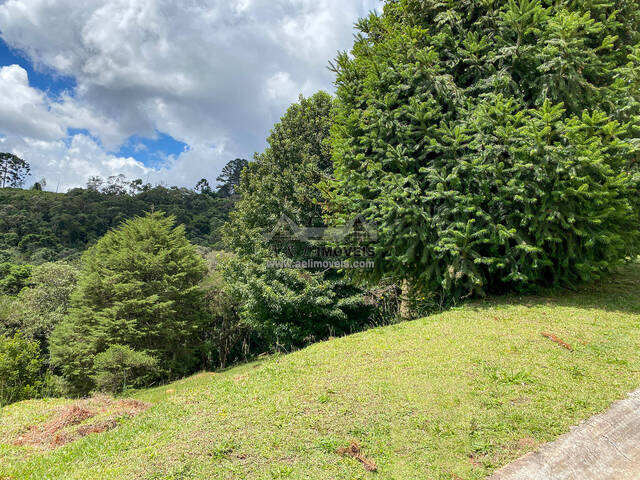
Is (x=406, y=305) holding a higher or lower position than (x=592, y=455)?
higher

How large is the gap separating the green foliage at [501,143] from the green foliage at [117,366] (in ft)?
41.6

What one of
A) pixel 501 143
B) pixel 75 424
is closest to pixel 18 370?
pixel 75 424

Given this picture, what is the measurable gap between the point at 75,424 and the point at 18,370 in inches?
614

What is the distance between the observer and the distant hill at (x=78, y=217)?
45438mm

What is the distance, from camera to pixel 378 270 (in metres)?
9.30

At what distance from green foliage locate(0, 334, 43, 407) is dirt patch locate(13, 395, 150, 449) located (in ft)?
41.0

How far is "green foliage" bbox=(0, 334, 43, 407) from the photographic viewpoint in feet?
49.1

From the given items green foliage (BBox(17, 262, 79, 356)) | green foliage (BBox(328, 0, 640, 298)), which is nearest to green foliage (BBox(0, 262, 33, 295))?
green foliage (BBox(17, 262, 79, 356))

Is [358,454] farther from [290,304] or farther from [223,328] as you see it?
[223,328]

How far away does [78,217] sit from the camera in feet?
169

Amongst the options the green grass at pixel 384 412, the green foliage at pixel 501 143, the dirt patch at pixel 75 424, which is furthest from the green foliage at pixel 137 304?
the green foliage at pixel 501 143

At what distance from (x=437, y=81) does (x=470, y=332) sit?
5314 mm

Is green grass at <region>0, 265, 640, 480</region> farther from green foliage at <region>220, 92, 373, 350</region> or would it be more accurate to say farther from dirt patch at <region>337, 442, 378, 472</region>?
green foliage at <region>220, 92, 373, 350</region>
